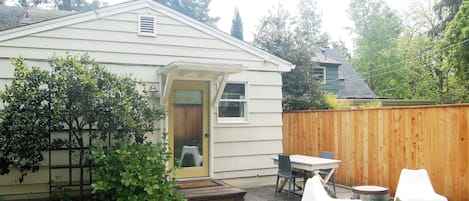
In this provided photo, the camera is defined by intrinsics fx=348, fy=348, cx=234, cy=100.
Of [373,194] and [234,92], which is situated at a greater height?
[234,92]

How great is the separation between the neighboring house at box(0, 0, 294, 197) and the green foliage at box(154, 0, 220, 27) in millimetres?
15863

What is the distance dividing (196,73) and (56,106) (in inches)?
89.6

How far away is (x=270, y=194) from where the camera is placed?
245 inches

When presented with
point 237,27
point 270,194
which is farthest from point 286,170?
point 237,27

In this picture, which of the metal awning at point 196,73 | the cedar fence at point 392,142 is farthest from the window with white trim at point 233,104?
the cedar fence at point 392,142

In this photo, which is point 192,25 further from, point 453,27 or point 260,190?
point 453,27

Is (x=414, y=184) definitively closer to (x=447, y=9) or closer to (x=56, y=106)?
(x=56, y=106)

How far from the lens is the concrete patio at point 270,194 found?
A: 5.92 meters

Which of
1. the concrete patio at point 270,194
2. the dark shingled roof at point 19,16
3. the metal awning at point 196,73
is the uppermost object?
the dark shingled roof at point 19,16

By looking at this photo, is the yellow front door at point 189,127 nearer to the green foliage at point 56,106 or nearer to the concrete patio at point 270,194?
the concrete patio at point 270,194

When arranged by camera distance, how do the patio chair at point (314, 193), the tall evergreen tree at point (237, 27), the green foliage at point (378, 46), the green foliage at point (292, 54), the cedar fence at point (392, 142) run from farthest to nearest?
the green foliage at point (378, 46) → the tall evergreen tree at point (237, 27) → the green foliage at point (292, 54) → the cedar fence at point (392, 142) → the patio chair at point (314, 193)

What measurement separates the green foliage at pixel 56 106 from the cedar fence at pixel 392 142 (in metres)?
4.12

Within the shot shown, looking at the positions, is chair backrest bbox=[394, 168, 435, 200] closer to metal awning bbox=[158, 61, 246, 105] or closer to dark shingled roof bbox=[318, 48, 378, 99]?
metal awning bbox=[158, 61, 246, 105]

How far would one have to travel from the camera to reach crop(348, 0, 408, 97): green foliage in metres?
21.0
